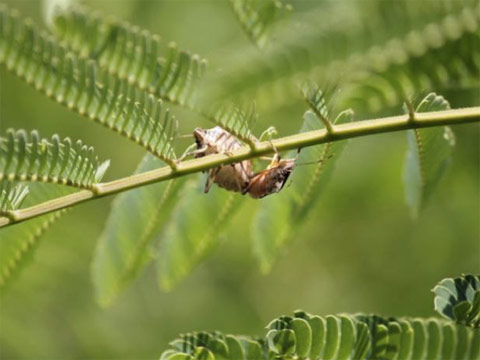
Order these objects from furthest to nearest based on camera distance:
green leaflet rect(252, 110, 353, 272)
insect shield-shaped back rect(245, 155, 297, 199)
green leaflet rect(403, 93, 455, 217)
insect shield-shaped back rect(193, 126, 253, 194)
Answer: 1. green leaflet rect(252, 110, 353, 272)
2. insect shield-shaped back rect(245, 155, 297, 199)
3. insect shield-shaped back rect(193, 126, 253, 194)
4. green leaflet rect(403, 93, 455, 217)

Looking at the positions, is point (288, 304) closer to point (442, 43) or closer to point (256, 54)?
point (442, 43)

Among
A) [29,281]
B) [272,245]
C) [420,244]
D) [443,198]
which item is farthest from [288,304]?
[272,245]

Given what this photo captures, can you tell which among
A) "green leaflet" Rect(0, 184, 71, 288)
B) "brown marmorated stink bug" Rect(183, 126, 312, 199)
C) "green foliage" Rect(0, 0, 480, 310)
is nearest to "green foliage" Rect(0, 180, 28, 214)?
"green foliage" Rect(0, 0, 480, 310)

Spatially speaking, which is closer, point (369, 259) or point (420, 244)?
point (420, 244)

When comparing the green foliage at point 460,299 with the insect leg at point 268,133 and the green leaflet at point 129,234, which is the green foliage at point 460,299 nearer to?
the insect leg at point 268,133

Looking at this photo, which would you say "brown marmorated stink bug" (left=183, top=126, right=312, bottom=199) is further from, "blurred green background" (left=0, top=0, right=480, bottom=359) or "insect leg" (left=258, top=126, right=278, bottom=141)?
"blurred green background" (left=0, top=0, right=480, bottom=359)

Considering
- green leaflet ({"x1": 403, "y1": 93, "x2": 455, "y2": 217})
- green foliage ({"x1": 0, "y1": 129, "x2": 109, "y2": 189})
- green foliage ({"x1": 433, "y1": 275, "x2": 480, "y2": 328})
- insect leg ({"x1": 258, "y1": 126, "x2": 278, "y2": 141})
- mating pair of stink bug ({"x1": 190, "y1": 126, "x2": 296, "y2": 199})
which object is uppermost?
green leaflet ({"x1": 403, "y1": 93, "x2": 455, "y2": 217})
